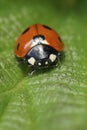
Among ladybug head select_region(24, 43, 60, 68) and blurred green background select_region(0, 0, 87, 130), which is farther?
ladybug head select_region(24, 43, 60, 68)

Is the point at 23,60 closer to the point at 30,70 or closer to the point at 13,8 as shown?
the point at 30,70

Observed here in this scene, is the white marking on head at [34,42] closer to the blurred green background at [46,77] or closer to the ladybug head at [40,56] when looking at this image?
the ladybug head at [40,56]

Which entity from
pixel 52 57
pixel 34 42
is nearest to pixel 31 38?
pixel 34 42

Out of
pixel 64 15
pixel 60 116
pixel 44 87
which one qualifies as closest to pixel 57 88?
pixel 44 87

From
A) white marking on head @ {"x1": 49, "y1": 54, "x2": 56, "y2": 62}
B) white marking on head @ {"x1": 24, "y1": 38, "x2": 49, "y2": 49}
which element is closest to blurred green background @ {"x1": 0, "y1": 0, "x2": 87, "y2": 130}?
white marking on head @ {"x1": 49, "y1": 54, "x2": 56, "y2": 62}

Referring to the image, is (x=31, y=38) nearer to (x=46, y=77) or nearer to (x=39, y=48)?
(x=39, y=48)

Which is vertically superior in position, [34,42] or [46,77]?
[34,42]

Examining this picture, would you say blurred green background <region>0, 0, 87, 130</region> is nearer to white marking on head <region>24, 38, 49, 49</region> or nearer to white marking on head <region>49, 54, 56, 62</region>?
white marking on head <region>49, 54, 56, 62</region>
